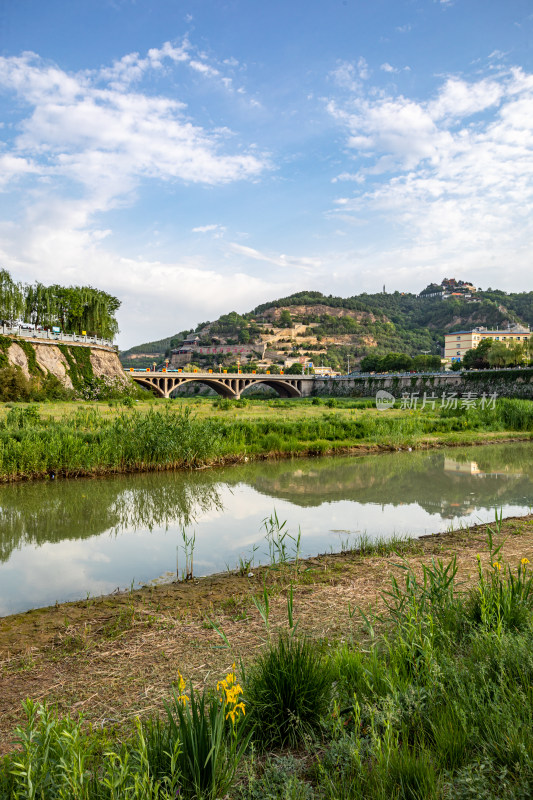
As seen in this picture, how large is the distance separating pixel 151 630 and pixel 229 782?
7.00 feet

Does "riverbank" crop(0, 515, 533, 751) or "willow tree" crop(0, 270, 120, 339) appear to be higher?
"willow tree" crop(0, 270, 120, 339)

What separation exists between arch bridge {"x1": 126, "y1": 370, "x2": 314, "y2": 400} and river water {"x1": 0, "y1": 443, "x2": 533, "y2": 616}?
38183 millimetres

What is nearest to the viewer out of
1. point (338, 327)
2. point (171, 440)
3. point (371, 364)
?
point (171, 440)

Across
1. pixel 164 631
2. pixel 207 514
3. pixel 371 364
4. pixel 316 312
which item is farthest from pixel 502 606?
pixel 316 312

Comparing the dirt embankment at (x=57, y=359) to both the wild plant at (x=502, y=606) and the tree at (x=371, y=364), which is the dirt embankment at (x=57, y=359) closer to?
the wild plant at (x=502, y=606)

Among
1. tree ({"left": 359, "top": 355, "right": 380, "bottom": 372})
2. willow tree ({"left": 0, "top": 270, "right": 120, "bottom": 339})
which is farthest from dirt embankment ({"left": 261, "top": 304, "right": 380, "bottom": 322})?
willow tree ({"left": 0, "top": 270, "right": 120, "bottom": 339})

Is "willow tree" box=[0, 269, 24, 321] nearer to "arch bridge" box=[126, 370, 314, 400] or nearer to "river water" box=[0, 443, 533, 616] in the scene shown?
"arch bridge" box=[126, 370, 314, 400]

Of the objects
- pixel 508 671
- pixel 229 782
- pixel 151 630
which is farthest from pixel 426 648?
pixel 151 630

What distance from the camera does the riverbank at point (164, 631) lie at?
116 inches

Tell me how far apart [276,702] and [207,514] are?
6627 mm

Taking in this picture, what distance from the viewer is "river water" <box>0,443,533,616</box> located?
6238 millimetres

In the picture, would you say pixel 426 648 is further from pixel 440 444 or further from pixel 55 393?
pixel 55 393

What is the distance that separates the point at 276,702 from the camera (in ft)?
8.12

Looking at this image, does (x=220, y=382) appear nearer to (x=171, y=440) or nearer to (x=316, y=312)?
(x=171, y=440)
